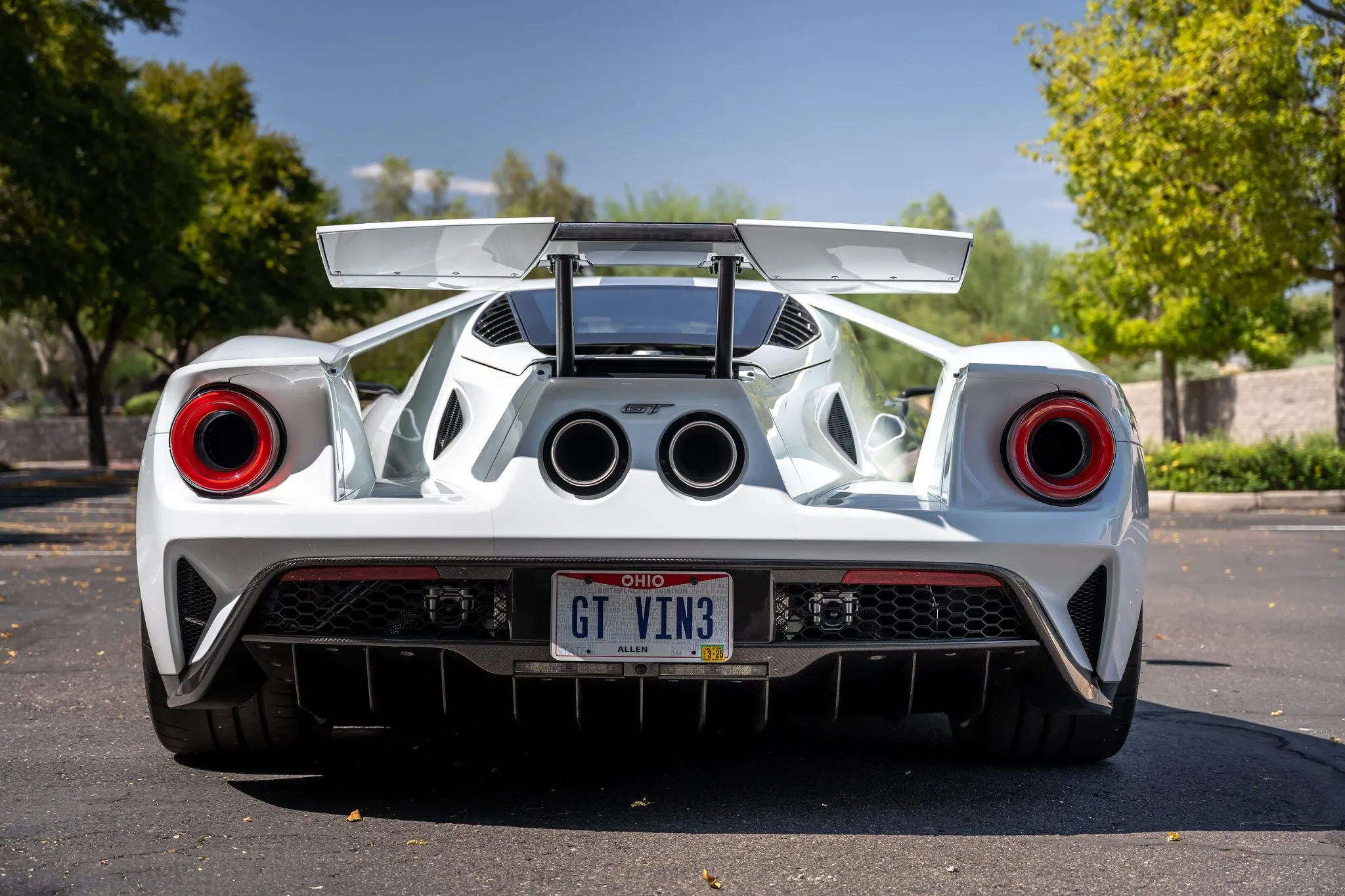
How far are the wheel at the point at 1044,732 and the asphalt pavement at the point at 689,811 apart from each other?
6 centimetres

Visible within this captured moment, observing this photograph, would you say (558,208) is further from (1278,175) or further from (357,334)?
(357,334)

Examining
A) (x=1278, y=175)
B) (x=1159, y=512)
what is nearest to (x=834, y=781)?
(x=1159, y=512)

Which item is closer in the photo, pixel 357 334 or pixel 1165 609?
pixel 357 334

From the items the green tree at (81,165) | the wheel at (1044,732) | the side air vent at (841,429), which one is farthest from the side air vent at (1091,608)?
the green tree at (81,165)

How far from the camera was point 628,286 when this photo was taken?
13.3ft

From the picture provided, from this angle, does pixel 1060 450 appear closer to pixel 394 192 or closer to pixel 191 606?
pixel 191 606

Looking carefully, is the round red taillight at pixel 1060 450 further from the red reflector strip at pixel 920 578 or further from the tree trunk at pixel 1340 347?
the tree trunk at pixel 1340 347

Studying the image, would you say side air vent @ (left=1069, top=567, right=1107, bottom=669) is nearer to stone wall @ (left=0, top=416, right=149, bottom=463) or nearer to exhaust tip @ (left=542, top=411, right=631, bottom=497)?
exhaust tip @ (left=542, top=411, right=631, bottom=497)

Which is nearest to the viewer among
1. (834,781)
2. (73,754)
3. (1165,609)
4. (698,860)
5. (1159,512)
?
(698,860)

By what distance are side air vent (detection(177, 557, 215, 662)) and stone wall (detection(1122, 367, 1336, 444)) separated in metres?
21.7

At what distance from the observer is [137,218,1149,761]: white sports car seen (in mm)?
2820

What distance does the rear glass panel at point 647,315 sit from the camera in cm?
360

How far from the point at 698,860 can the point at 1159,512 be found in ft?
43.7

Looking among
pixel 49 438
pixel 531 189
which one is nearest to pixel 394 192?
pixel 531 189
